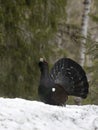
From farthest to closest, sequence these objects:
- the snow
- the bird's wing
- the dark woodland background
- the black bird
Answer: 1. the dark woodland background
2. the bird's wing
3. the black bird
4. the snow

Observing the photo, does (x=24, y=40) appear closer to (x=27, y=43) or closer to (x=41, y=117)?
(x=27, y=43)

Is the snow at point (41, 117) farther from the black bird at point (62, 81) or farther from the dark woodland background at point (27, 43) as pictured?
the dark woodland background at point (27, 43)

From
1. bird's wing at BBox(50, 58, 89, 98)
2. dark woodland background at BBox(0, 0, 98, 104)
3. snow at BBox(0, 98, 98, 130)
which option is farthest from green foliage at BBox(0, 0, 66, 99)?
snow at BBox(0, 98, 98, 130)

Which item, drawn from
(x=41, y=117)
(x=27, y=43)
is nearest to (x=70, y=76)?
(x=27, y=43)

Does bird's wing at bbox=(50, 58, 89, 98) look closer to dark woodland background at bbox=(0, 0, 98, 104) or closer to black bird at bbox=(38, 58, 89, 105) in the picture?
black bird at bbox=(38, 58, 89, 105)

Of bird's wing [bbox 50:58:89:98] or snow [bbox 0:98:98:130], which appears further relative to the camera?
bird's wing [bbox 50:58:89:98]

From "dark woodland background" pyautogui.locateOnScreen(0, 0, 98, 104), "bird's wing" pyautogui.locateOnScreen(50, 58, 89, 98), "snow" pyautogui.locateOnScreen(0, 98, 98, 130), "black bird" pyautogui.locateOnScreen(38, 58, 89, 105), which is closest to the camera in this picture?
"snow" pyautogui.locateOnScreen(0, 98, 98, 130)

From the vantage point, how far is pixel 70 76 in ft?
32.9

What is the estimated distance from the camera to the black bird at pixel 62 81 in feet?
29.5

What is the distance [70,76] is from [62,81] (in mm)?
281

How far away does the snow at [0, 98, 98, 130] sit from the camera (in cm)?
683

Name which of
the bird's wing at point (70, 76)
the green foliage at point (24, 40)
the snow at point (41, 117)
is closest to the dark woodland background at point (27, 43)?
the green foliage at point (24, 40)

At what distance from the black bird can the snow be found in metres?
0.94

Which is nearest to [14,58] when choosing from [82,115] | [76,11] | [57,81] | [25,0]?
[25,0]
